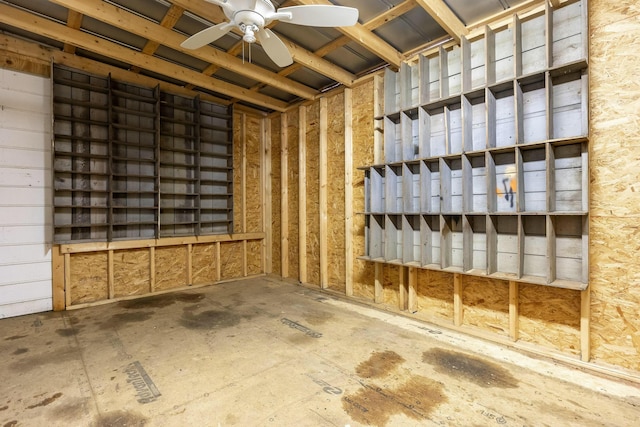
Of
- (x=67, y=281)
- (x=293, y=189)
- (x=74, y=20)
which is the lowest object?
(x=67, y=281)

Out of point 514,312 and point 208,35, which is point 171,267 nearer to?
point 208,35

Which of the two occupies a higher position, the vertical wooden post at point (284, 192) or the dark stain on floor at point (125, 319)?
the vertical wooden post at point (284, 192)

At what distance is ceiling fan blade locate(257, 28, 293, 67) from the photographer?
7.51ft

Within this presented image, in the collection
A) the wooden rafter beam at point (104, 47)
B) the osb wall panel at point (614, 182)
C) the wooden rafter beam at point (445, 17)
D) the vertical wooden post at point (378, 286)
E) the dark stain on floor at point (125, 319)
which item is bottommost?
the dark stain on floor at point (125, 319)

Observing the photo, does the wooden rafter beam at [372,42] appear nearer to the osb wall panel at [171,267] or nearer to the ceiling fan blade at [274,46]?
the ceiling fan blade at [274,46]

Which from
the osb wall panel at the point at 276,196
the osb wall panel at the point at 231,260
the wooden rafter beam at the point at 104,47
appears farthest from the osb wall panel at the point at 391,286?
the wooden rafter beam at the point at 104,47

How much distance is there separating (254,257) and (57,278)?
112 inches

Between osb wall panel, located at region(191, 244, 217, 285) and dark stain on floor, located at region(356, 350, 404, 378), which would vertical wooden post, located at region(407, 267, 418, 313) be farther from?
osb wall panel, located at region(191, 244, 217, 285)

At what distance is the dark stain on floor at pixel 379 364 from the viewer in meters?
2.23

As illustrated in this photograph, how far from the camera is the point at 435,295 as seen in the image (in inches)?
130

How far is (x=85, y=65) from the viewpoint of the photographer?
3877 millimetres

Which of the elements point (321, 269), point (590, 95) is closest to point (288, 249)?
point (321, 269)

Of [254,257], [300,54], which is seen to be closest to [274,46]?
[300,54]

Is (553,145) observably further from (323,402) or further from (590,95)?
(323,402)
